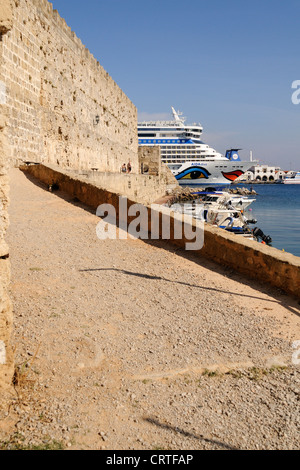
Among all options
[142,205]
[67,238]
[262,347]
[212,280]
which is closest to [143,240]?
[142,205]

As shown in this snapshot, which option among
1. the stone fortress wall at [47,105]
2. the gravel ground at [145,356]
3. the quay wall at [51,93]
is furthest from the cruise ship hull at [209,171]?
the gravel ground at [145,356]

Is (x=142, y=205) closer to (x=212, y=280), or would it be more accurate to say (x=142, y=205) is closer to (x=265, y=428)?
(x=212, y=280)

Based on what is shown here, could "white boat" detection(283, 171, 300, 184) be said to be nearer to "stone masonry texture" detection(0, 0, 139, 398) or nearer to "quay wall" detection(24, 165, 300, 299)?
"stone masonry texture" detection(0, 0, 139, 398)

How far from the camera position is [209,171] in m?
64.9

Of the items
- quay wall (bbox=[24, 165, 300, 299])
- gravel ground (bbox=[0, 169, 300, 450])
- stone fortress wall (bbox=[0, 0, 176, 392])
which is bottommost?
gravel ground (bbox=[0, 169, 300, 450])

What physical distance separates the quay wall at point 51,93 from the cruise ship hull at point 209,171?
148ft

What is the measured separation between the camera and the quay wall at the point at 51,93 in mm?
9594

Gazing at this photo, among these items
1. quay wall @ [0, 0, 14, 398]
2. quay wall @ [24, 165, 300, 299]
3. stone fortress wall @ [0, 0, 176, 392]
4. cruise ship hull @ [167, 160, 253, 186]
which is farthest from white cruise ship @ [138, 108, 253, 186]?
quay wall @ [0, 0, 14, 398]

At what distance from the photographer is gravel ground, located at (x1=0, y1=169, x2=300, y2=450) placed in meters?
2.36

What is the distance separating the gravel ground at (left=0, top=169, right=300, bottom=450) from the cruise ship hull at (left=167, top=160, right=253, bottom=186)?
60512mm

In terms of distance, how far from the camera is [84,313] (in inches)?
147

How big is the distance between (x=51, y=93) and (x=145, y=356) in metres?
11.0
